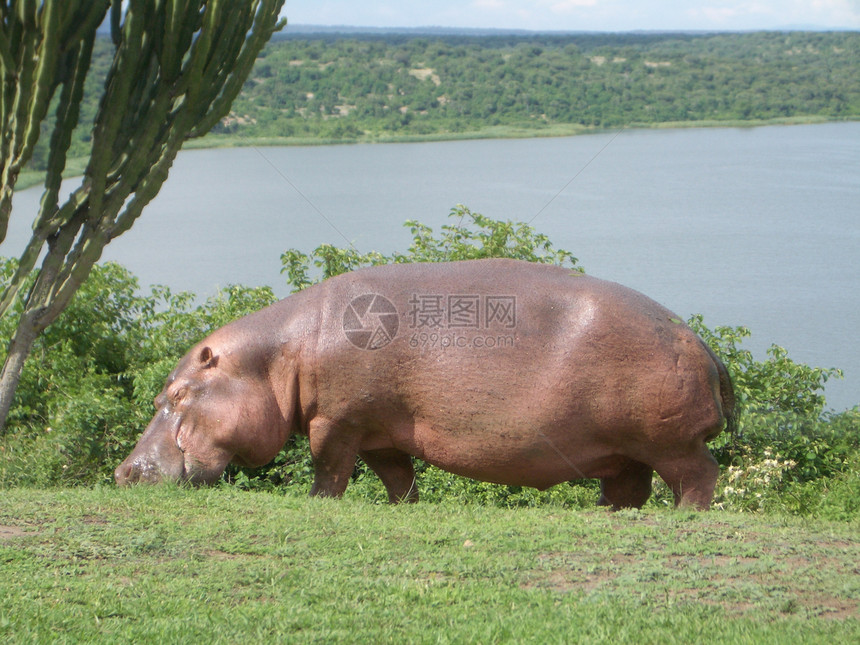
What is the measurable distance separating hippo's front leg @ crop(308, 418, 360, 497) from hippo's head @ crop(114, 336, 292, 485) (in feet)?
1.00

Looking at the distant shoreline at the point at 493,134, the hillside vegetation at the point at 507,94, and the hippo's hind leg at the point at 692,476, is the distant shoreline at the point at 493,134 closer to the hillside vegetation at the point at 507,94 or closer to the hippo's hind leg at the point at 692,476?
the hillside vegetation at the point at 507,94

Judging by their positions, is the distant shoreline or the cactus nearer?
the cactus

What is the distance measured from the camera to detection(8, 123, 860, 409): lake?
40.5 feet

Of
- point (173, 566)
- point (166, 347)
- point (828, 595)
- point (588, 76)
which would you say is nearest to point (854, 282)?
point (166, 347)

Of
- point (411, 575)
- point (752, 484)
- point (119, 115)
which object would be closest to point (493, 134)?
point (752, 484)

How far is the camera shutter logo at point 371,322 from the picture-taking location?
22.4 ft

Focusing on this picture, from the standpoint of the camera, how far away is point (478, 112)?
82.4 feet

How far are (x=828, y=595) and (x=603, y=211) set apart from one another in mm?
12100

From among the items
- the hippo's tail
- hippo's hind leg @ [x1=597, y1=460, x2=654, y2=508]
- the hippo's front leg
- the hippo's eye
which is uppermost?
the hippo's tail

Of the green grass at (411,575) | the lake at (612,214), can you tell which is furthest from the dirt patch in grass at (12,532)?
the lake at (612,214)

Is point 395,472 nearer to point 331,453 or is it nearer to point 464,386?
point 331,453

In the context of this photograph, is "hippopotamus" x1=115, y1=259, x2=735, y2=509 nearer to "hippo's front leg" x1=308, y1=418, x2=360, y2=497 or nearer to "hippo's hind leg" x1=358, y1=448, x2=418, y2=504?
"hippo's front leg" x1=308, y1=418, x2=360, y2=497

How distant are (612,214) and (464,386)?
9.89 metres

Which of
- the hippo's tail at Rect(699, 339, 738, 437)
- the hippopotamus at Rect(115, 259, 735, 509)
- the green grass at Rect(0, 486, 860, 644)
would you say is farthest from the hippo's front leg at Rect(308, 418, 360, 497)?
the hippo's tail at Rect(699, 339, 738, 437)
